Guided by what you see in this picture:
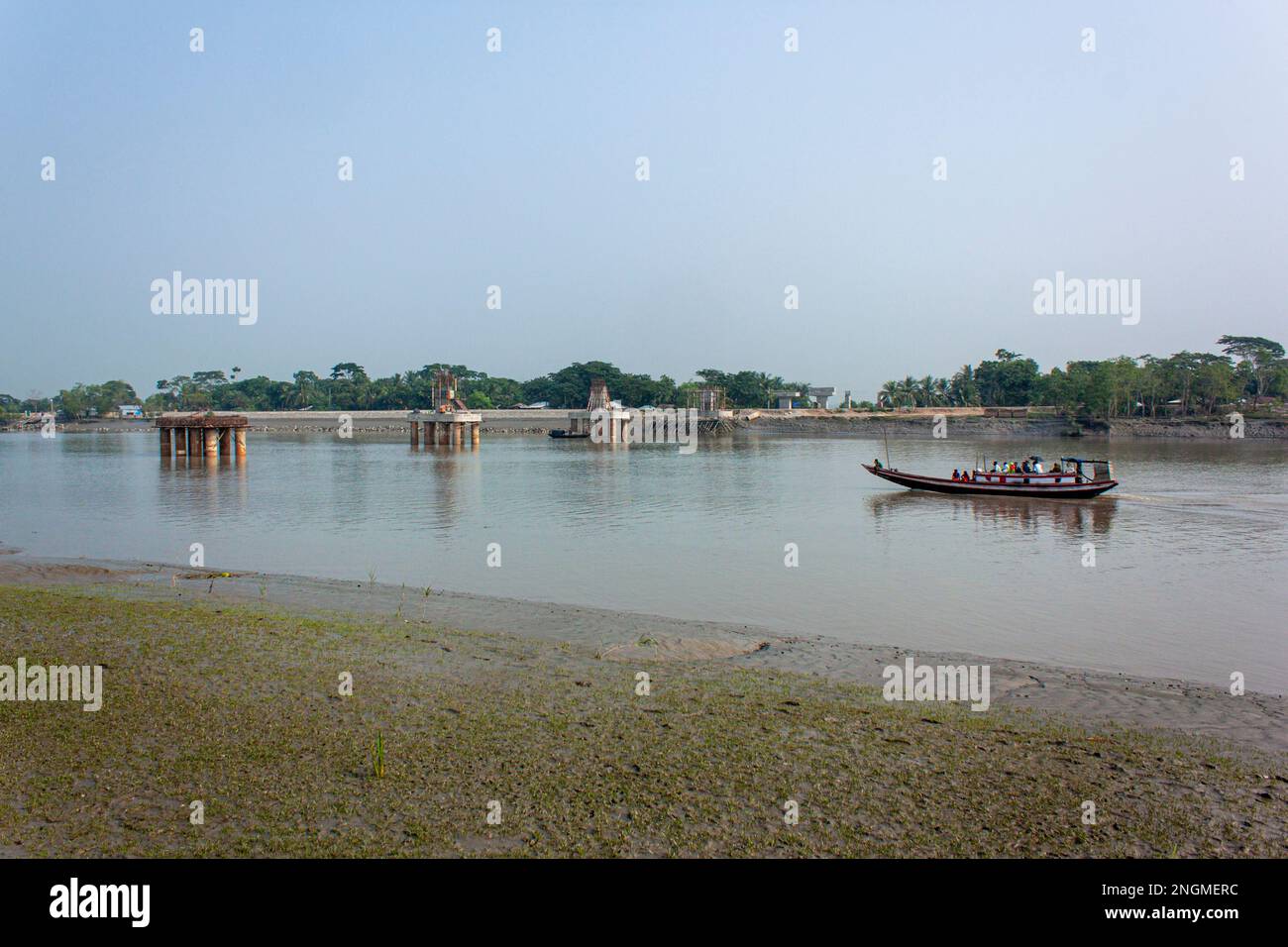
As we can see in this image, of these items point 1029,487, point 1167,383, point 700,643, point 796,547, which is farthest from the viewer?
point 1167,383

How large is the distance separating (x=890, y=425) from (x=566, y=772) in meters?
154

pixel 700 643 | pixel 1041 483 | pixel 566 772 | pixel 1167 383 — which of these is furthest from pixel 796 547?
pixel 1167 383

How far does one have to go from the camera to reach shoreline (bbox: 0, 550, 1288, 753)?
10.7 meters

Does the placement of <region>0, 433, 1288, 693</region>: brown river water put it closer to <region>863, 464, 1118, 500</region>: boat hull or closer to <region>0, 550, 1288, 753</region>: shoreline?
<region>863, 464, 1118, 500</region>: boat hull

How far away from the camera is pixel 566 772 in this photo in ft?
25.2

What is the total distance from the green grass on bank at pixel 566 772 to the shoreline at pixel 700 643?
1445mm

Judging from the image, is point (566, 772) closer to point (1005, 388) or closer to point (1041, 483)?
point (1041, 483)

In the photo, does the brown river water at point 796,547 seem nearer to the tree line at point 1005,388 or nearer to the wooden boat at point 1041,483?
→ the wooden boat at point 1041,483

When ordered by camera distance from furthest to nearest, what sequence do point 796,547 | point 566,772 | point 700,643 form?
point 796,547 → point 700,643 → point 566,772

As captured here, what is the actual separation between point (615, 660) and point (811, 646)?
355 cm
